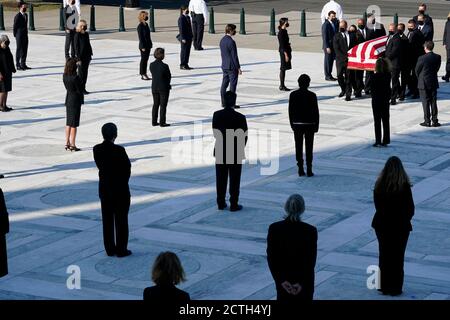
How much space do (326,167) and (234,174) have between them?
10.5ft

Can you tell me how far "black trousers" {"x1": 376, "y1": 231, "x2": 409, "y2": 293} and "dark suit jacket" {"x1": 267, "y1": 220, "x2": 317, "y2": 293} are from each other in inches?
101

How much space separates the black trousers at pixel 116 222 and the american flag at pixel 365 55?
37.9ft

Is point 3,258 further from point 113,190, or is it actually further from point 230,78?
point 230,78

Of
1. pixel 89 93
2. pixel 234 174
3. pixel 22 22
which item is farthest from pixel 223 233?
pixel 22 22

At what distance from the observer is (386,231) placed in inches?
531

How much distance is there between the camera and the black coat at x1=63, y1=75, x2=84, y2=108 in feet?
67.9

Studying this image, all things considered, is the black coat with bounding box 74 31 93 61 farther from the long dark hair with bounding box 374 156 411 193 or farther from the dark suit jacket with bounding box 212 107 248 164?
the long dark hair with bounding box 374 156 411 193

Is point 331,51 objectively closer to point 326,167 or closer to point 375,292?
point 326,167

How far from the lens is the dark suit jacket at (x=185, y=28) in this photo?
99.6 ft

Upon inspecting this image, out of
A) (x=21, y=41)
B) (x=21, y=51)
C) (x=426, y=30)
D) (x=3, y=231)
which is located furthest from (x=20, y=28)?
(x=3, y=231)

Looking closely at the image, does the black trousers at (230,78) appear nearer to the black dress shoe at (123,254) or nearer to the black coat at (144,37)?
the black coat at (144,37)

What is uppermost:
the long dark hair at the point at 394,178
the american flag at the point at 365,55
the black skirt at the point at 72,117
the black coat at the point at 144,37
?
the black coat at the point at 144,37

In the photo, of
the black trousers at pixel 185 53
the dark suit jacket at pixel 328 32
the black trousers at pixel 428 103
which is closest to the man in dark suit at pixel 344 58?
the dark suit jacket at pixel 328 32

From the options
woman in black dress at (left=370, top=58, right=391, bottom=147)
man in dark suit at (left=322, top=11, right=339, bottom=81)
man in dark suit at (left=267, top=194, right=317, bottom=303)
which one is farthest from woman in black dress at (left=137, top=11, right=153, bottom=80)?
man in dark suit at (left=267, top=194, right=317, bottom=303)
